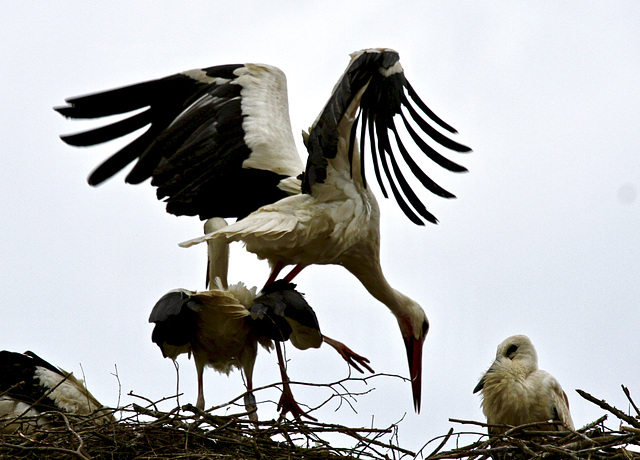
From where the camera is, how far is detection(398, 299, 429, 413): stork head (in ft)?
20.3

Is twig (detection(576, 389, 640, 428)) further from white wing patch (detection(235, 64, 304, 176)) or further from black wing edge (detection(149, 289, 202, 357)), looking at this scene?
white wing patch (detection(235, 64, 304, 176))

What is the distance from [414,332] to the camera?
20.4 feet

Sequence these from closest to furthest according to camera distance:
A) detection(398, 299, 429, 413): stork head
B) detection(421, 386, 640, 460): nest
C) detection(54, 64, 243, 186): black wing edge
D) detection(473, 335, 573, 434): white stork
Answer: detection(421, 386, 640, 460): nest, detection(473, 335, 573, 434): white stork, detection(54, 64, 243, 186): black wing edge, detection(398, 299, 429, 413): stork head

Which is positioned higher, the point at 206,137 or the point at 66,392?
the point at 206,137

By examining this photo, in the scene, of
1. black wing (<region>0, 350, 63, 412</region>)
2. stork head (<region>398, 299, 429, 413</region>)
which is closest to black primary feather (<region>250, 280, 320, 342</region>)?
black wing (<region>0, 350, 63, 412</region>)

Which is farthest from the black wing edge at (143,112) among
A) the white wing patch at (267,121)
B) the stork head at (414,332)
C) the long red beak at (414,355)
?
the long red beak at (414,355)

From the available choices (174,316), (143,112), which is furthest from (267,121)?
(174,316)

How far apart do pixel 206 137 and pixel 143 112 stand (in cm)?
54

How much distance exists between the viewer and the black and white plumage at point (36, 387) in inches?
203

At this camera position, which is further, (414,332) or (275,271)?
(414,332)

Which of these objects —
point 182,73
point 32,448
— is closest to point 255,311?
point 32,448

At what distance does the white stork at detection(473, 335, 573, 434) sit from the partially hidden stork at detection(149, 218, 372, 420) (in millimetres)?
875

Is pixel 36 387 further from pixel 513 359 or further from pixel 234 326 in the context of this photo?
pixel 513 359

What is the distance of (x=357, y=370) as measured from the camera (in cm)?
572
